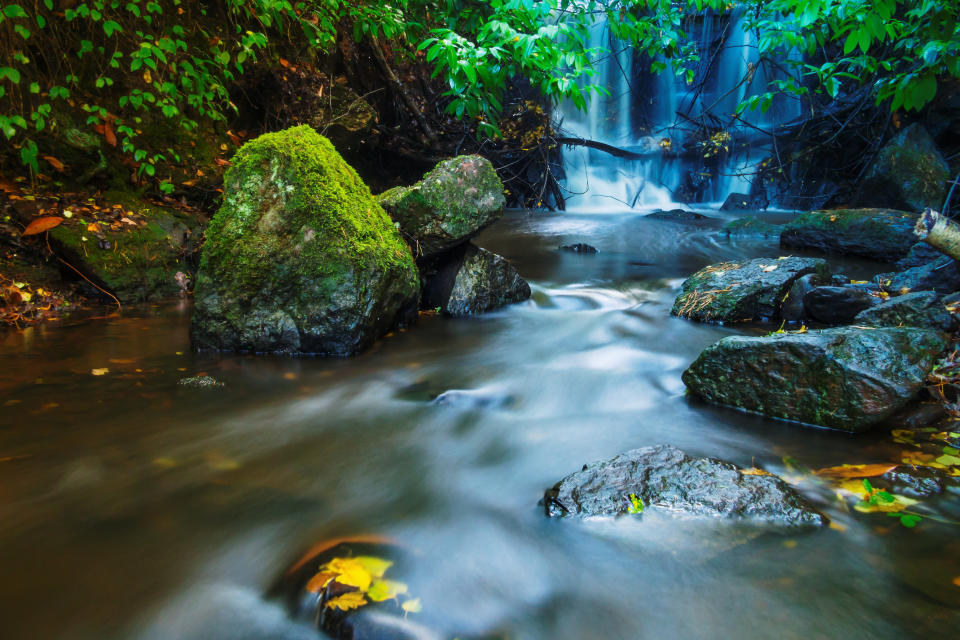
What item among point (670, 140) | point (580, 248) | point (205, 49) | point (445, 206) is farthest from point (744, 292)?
point (670, 140)

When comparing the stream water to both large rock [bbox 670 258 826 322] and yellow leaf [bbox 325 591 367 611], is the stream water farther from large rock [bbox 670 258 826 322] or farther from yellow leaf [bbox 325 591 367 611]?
large rock [bbox 670 258 826 322]

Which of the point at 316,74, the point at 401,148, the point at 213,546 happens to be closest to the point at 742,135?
the point at 401,148

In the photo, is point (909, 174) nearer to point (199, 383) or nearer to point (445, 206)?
point (445, 206)

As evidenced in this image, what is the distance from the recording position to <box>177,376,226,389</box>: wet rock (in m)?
3.41

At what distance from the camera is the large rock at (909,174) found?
9.41 metres

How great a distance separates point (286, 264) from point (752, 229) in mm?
9406

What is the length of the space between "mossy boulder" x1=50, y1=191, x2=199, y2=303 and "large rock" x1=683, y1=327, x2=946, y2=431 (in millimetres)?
5366

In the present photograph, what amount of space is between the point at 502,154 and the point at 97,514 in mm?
11021

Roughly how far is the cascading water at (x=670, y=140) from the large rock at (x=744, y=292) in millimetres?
8494

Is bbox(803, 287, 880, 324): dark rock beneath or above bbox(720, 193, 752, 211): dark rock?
beneath

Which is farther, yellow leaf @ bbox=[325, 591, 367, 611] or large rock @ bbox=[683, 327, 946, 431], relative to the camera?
large rock @ bbox=[683, 327, 946, 431]

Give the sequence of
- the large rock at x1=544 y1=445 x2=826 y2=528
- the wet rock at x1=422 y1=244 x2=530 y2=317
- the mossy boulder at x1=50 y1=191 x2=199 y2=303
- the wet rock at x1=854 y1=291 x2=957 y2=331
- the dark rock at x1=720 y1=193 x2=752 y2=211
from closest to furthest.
→ the large rock at x1=544 y1=445 x2=826 y2=528, the wet rock at x1=854 y1=291 x2=957 y2=331, the mossy boulder at x1=50 y1=191 x2=199 y2=303, the wet rock at x1=422 y1=244 x2=530 y2=317, the dark rock at x1=720 y1=193 x2=752 y2=211

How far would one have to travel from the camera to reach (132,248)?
538 centimetres

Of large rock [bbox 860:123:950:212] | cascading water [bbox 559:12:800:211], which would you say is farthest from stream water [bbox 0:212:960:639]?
cascading water [bbox 559:12:800:211]
